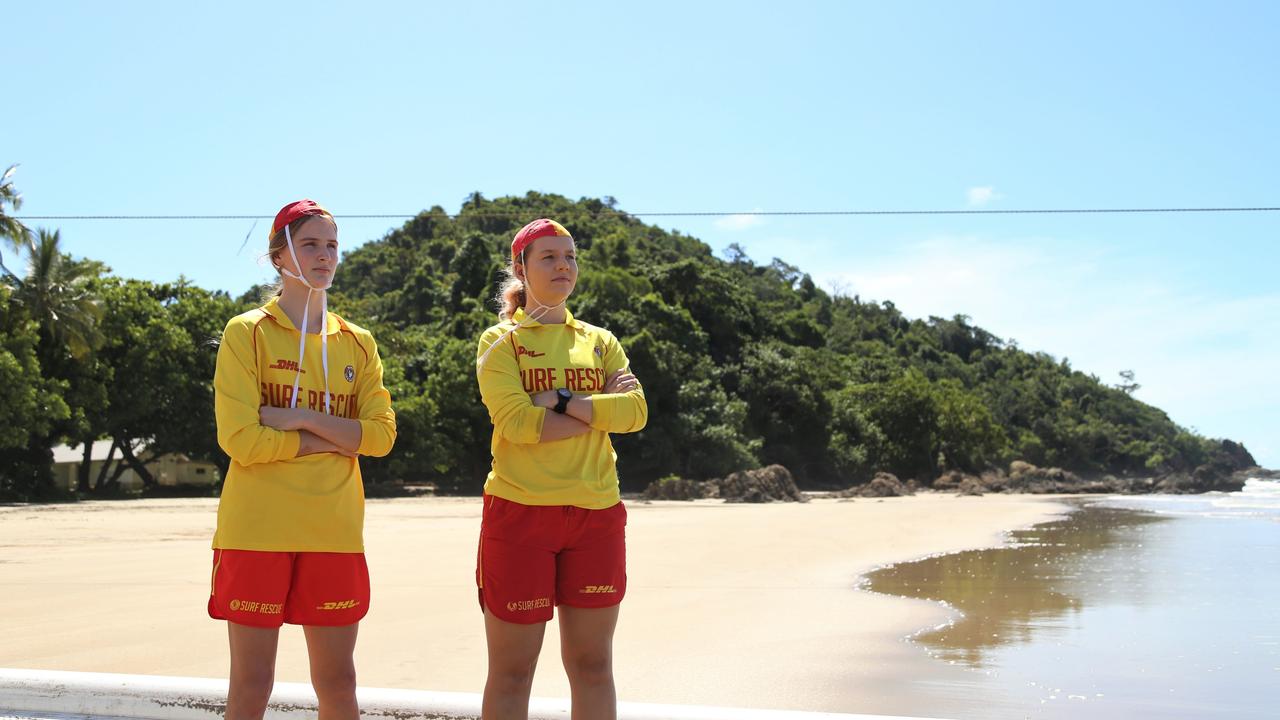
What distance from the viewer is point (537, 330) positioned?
8.90 ft

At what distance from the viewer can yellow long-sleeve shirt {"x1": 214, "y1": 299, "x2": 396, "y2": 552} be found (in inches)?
93.0

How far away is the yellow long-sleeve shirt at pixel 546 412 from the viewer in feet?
8.18

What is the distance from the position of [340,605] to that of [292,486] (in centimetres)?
33

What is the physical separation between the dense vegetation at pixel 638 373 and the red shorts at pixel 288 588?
38.8 feet

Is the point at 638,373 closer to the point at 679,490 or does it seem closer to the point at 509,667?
the point at 679,490

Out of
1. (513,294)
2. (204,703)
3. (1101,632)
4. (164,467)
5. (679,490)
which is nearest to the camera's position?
(513,294)

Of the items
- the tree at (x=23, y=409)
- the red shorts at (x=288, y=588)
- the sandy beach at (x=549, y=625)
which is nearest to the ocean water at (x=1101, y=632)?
the sandy beach at (x=549, y=625)

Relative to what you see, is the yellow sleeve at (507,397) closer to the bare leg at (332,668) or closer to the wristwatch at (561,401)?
the wristwatch at (561,401)

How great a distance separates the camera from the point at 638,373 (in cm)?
3105

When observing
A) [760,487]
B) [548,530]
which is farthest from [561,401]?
[760,487]

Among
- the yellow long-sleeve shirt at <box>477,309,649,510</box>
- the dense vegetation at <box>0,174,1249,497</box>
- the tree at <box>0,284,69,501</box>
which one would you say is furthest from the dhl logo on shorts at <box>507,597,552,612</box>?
the tree at <box>0,284,69,501</box>

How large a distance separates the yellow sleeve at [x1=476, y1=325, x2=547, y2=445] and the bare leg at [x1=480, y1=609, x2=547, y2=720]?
18.8 inches

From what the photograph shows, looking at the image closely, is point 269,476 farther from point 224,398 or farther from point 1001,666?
point 1001,666

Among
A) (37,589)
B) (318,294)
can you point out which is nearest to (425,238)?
(37,589)
